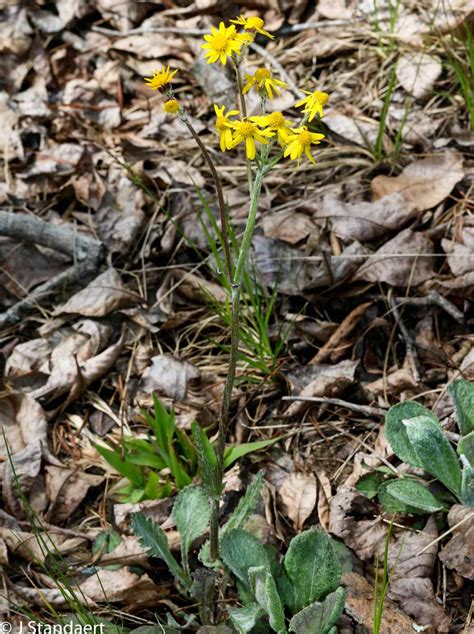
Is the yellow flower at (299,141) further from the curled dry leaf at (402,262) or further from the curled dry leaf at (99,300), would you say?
the curled dry leaf at (99,300)

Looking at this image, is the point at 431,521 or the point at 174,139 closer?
the point at 431,521

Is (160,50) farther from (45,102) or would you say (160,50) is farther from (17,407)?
(17,407)

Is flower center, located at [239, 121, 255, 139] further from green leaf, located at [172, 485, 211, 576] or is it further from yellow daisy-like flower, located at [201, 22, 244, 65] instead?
green leaf, located at [172, 485, 211, 576]

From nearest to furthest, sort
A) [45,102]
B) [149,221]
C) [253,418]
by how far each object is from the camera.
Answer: [253,418] < [149,221] < [45,102]

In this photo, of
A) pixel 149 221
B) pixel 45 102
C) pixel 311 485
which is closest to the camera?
pixel 311 485

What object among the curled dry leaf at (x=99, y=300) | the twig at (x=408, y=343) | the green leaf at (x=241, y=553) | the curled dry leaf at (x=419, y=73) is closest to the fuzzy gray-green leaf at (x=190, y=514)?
the green leaf at (x=241, y=553)

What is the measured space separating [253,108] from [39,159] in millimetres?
1129

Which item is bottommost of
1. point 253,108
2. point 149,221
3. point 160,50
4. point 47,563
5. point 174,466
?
point 47,563

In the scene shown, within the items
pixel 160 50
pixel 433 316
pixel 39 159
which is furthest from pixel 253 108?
pixel 433 316

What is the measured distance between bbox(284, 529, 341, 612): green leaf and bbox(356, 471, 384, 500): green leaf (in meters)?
0.31

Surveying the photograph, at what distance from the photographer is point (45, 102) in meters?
3.69

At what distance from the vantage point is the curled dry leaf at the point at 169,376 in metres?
2.56

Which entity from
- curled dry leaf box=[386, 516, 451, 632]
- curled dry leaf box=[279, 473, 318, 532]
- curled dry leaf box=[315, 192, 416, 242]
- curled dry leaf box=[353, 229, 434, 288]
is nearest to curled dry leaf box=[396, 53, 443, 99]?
curled dry leaf box=[315, 192, 416, 242]

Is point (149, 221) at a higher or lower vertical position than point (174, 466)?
higher
